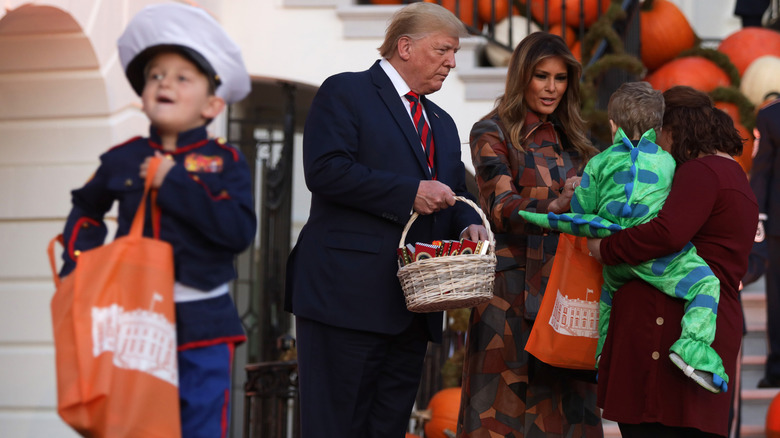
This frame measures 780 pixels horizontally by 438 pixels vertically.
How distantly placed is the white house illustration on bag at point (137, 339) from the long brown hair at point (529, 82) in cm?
156

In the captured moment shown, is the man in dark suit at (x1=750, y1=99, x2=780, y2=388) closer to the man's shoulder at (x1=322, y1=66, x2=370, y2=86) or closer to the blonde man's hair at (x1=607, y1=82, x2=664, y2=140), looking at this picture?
the blonde man's hair at (x1=607, y1=82, x2=664, y2=140)

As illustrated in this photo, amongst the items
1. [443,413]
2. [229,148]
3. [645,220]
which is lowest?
[443,413]

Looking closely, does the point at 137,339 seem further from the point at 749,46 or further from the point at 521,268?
the point at 749,46

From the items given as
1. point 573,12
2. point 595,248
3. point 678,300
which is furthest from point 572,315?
point 573,12

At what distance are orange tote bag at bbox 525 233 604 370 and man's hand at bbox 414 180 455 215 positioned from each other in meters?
0.49

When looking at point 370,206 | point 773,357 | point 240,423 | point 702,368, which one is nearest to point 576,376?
point 702,368

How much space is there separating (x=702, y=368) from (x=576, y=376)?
608 mm

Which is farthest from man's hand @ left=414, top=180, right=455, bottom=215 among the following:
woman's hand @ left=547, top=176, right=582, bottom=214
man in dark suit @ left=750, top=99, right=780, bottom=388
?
man in dark suit @ left=750, top=99, right=780, bottom=388

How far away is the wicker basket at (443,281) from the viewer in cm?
287

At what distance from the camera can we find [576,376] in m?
3.40

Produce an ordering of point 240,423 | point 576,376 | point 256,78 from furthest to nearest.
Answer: point 240,423
point 256,78
point 576,376

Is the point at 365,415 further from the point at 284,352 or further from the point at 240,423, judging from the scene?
the point at 240,423

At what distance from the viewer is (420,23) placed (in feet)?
10.5

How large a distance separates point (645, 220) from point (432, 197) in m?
0.61
